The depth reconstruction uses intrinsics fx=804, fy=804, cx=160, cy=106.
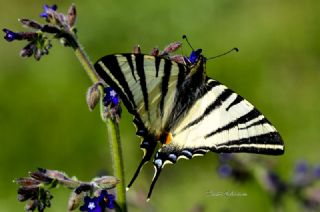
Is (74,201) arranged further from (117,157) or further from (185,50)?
(185,50)

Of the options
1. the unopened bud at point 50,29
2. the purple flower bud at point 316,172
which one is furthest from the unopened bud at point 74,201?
the purple flower bud at point 316,172

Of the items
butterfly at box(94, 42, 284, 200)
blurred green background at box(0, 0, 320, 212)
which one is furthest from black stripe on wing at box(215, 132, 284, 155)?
blurred green background at box(0, 0, 320, 212)

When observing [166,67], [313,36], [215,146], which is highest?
[313,36]

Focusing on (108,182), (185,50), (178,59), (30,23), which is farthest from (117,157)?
(185,50)

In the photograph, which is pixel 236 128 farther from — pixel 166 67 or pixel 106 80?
pixel 106 80

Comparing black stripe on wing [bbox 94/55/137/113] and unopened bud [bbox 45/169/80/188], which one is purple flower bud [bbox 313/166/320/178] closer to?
black stripe on wing [bbox 94/55/137/113]

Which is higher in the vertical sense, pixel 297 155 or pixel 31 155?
pixel 31 155

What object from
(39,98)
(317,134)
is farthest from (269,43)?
(39,98)

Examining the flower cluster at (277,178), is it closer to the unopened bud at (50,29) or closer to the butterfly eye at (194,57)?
the butterfly eye at (194,57)
